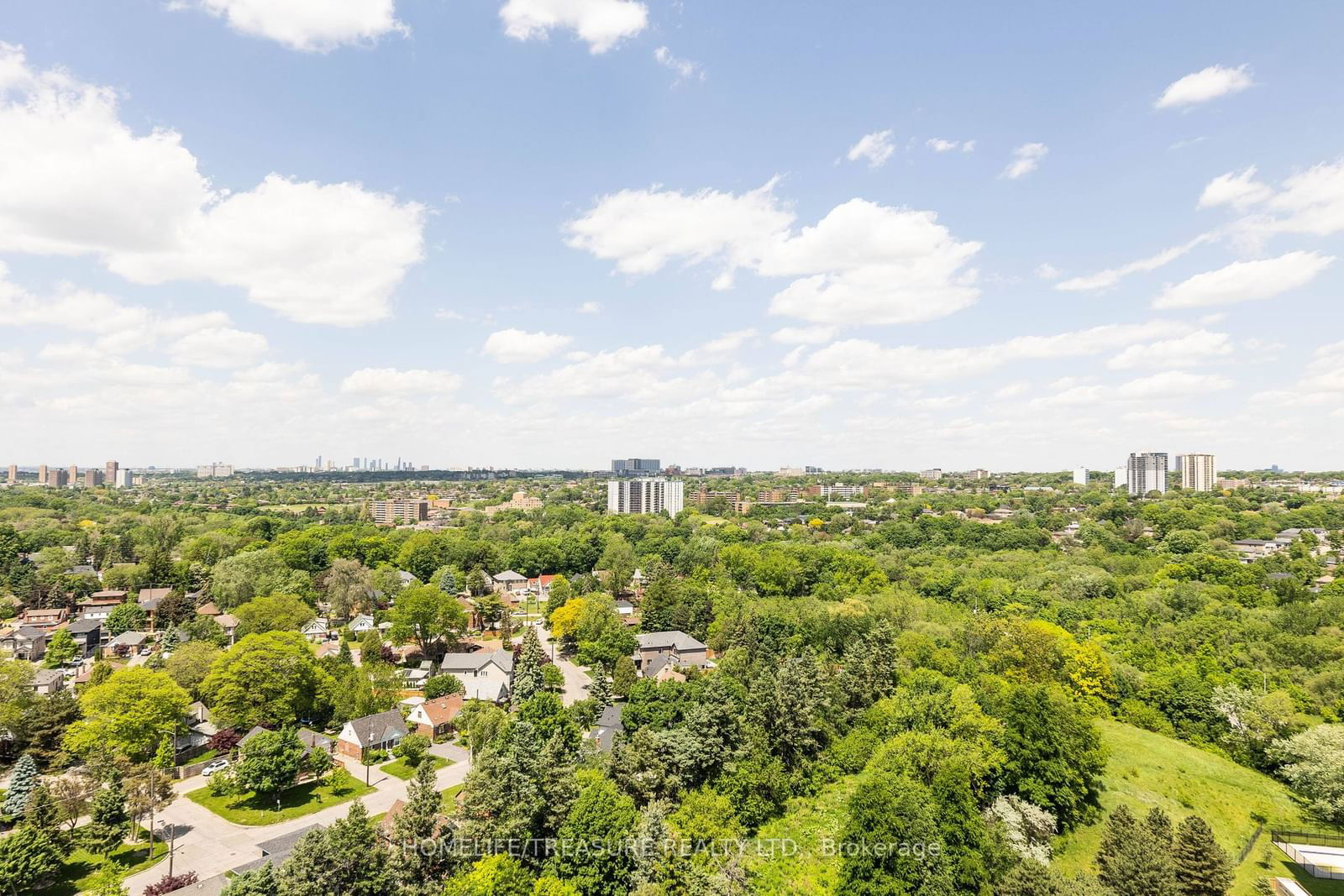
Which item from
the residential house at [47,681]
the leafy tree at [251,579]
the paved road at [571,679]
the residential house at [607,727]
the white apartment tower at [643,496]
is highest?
the white apartment tower at [643,496]

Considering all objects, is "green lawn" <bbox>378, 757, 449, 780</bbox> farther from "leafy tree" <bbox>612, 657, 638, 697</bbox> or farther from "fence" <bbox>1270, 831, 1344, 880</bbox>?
"fence" <bbox>1270, 831, 1344, 880</bbox>

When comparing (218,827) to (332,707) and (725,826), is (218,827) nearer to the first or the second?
(332,707)

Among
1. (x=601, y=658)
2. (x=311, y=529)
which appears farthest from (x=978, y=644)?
(x=311, y=529)

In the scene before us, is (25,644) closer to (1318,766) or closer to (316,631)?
(316,631)

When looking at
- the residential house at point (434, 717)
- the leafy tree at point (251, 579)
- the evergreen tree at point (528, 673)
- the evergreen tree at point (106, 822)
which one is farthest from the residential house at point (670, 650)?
the leafy tree at point (251, 579)

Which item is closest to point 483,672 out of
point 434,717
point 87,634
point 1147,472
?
point 434,717

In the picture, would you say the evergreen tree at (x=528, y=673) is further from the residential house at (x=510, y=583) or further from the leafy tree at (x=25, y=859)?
the residential house at (x=510, y=583)
